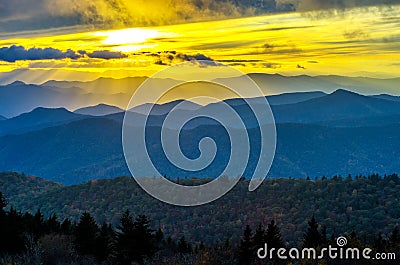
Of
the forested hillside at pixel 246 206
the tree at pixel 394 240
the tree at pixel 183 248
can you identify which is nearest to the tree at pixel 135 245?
the tree at pixel 183 248

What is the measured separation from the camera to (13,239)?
3759cm

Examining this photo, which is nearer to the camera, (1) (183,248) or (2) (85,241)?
(2) (85,241)

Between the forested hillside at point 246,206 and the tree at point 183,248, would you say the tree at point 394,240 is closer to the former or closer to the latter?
the tree at point 183,248

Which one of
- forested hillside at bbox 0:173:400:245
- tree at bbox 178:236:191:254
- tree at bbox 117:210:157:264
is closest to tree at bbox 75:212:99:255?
tree at bbox 117:210:157:264

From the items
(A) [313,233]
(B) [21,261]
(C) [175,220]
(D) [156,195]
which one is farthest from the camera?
(D) [156,195]

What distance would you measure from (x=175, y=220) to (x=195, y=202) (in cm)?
1550

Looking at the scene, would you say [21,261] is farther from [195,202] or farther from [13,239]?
[195,202]

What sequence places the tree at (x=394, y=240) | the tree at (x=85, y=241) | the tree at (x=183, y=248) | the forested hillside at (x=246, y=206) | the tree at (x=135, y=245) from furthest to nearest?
the forested hillside at (x=246, y=206)
the tree at (x=183, y=248)
the tree at (x=394, y=240)
the tree at (x=85, y=241)
the tree at (x=135, y=245)

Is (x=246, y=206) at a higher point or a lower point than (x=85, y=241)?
lower

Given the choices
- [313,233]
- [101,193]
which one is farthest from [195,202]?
[313,233]

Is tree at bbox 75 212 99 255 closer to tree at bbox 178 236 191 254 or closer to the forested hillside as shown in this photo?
tree at bbox 178 236 191 254

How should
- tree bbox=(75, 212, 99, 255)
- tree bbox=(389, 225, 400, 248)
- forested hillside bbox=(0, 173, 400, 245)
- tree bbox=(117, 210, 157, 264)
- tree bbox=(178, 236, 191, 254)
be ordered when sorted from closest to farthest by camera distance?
1. tree bbox=(117, 210, 157, 264)
2. tree bbox=(75, 212, 99, 255)
3. tree bbox=(389, 225, 400, 248)
4. tree bbox=(178, 236, 191, 254)
5. forested hillside bbox=(0, 173, 400, 245)

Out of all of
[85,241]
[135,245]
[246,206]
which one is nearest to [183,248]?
[85,241]

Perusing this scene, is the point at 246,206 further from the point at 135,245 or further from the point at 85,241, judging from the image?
the point at 135,245
